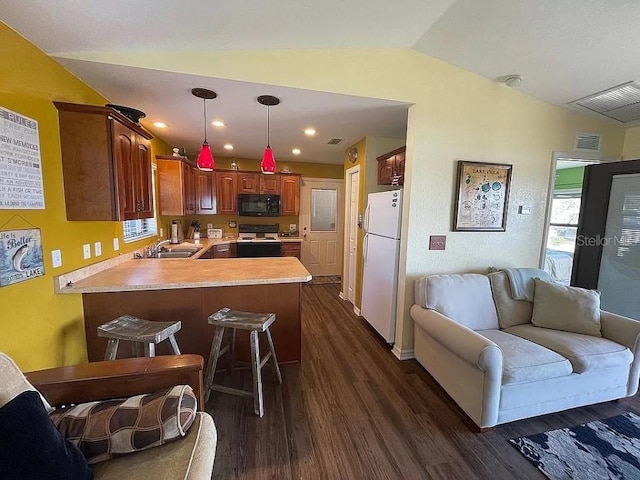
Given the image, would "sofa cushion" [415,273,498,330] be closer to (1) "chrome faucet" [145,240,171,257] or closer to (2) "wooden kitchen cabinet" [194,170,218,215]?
(1) "chrome faucet" [145,240,171,257]

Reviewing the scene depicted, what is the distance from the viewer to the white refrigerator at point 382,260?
2.73 m

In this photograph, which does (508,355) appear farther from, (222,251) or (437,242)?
(222,251)

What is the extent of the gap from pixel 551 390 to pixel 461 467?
2.90ft

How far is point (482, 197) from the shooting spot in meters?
2.64

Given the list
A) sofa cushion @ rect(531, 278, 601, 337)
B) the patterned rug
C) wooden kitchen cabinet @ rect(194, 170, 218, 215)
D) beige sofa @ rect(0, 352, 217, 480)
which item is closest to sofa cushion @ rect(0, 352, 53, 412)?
beige sofa @ rect(0, 352, 217, 480)

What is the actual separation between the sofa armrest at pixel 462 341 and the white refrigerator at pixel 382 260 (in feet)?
1.46

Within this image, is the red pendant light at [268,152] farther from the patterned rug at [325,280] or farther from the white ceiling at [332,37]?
the patterned rug at [325,280]

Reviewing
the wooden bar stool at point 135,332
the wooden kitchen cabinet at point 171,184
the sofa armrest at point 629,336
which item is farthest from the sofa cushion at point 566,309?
the wooden kitchen cabinet at point 171,184

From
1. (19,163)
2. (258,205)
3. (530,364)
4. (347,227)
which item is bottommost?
(530,364)

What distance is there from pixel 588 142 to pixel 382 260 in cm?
249

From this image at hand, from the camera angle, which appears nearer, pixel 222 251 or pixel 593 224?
pixel 593 224

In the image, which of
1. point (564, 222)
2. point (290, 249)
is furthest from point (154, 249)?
point (564, 222)

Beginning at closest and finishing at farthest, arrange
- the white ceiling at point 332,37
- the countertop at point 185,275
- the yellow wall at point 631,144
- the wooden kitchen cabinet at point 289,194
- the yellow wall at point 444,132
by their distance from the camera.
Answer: the white ceiling at point 332,37 → the countertop at point 185,275 → the yellow wall at point 444,132 → the yellow wall at point 631,144 → the wooden kitchen cabinet at point 289,194

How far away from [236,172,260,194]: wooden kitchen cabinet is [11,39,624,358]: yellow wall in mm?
2984
